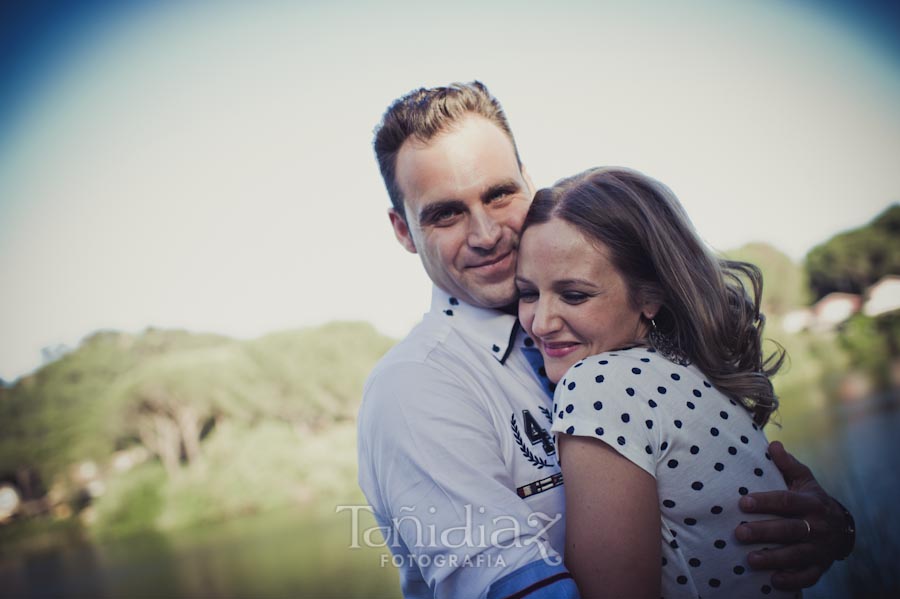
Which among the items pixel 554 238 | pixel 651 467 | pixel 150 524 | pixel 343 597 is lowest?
pixel 150 524

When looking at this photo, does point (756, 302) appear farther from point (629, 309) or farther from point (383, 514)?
point (383, 514)

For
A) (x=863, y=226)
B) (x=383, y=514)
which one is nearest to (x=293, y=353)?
(x=383, y=514)

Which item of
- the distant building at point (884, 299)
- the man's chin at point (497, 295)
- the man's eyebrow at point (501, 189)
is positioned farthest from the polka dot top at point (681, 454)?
the distant building at point (884, 299)

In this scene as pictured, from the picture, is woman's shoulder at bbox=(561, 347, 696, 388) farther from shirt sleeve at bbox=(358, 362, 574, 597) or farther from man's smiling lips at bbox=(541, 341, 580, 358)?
shirt sleeve at bbox=(358, 362, 574, 597)

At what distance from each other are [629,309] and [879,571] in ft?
19.0

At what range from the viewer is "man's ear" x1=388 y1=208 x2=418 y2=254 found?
2.79 metres

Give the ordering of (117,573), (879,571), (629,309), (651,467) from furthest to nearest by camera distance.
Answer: (117,573) → (879,571) → (629,309) → (651,467)

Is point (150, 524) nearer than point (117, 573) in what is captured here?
No

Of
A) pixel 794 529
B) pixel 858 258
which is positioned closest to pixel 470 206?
pixel 794 529

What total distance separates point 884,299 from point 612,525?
119 ft

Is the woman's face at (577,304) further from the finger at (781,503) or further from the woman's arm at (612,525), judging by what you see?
the finger at (781,503)

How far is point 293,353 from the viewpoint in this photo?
2816 cm

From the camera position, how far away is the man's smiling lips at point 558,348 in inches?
77.3

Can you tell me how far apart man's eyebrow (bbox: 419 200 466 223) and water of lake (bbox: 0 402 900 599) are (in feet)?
13.0
